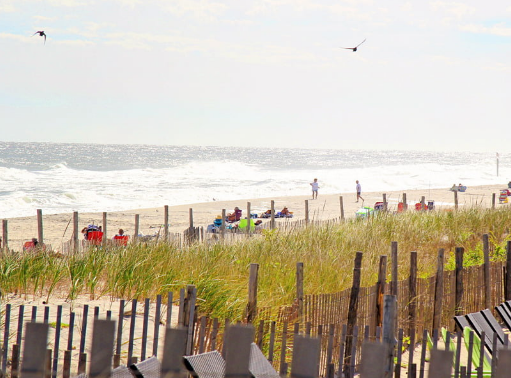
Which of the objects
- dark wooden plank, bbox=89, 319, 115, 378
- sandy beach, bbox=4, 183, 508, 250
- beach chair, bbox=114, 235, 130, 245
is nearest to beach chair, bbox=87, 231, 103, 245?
beach chair, bbox=114, 235, 130, 245

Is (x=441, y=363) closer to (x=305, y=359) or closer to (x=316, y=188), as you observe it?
(x=305, y=359)

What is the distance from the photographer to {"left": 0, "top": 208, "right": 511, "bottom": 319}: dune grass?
626 centimetres

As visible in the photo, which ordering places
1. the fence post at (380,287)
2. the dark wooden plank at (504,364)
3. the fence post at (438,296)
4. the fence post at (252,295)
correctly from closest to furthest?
the dark wooden plank at (504,364) < the fence post at (252,295) < the fence post at (380,287) < the fence post at (438,296)

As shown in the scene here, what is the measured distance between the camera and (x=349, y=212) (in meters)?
31.2

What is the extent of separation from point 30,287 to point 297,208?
88.3ft

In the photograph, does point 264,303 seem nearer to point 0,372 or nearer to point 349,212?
point 0,372

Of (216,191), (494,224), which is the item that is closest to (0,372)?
(494,224)

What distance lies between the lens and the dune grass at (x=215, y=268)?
626cm

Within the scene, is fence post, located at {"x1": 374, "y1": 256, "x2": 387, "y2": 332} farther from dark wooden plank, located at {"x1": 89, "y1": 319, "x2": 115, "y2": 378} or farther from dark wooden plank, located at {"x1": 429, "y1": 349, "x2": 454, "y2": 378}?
dark wooden plank, located at {"x1": 89, "y1": 319, "x2": 115, "y2": 378}

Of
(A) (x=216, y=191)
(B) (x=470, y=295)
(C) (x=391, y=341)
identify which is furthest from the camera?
(A) (x=216, y=191)

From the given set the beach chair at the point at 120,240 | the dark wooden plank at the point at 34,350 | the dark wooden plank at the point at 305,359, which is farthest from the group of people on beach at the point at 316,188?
the dark wooden plank at the point at 34,350

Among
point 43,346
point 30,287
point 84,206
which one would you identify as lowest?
point 84,206

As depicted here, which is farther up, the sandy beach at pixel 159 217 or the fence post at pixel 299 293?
the fence post at pixel 299 293

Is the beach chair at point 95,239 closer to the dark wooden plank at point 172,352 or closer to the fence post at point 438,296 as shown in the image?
the fence post at point 438,296
